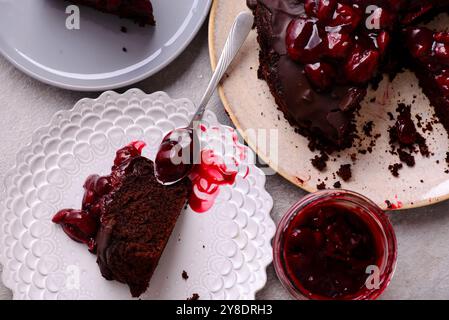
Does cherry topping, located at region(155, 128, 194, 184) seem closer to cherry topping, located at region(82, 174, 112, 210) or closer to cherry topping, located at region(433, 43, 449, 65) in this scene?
cherry topping, located at region(82, 174, 112, 210)

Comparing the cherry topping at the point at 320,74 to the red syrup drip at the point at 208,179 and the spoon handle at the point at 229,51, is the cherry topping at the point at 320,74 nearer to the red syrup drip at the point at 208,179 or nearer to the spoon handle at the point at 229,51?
the spoon handle at the point at 229,51

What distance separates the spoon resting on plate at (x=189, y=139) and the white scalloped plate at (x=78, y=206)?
→ 0.08 metres

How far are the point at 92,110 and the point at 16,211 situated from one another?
23.4 inches

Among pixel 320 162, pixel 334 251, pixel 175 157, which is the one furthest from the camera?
pixel 320 162

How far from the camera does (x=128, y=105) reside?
2875 mm

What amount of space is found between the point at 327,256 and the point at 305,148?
56 cm

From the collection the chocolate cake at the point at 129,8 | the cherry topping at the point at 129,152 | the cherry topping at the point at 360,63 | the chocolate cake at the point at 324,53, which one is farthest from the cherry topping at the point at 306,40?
the cherry topping at the point at 129,152

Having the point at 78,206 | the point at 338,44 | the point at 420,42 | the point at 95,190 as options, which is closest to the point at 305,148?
the point at 338,44

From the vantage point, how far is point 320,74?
8.74 ft

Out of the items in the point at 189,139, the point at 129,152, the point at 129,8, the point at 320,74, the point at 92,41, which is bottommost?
the point at 129,152

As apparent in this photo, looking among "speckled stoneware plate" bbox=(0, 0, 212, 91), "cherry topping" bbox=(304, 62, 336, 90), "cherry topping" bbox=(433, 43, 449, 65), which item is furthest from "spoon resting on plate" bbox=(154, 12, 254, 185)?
"cherry topping" bbox=(433, 43, 449, 65)

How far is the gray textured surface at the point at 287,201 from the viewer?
2.94 metres

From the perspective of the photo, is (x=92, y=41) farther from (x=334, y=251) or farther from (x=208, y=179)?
(x=334, y=251)

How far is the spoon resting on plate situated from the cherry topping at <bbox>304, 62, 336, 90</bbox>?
394 mm
